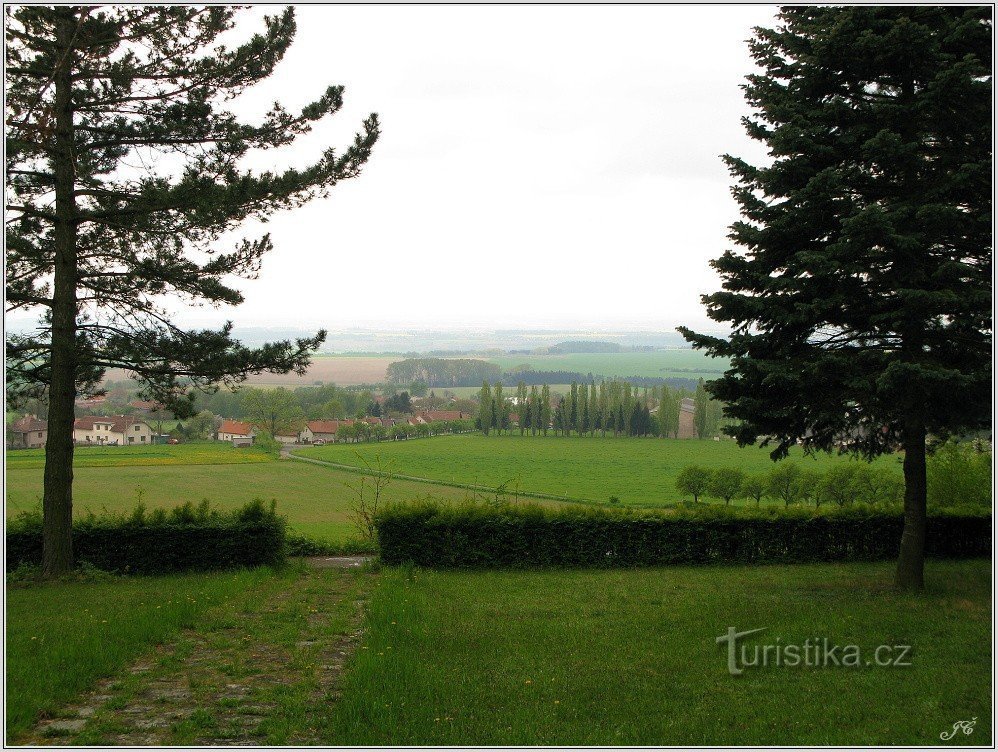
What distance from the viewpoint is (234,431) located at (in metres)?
27.5

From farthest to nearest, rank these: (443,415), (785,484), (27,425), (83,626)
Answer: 1. (443,415)
2. (785,484)
3. (27,425)
4. (83,626)

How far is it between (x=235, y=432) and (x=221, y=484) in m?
2.10

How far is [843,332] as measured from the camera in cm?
1085

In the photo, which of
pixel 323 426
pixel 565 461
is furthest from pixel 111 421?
pixel 565 461

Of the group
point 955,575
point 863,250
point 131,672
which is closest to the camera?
point 131,672

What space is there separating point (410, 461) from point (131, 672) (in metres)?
25.9

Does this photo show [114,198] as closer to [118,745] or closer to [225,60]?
[225,60]

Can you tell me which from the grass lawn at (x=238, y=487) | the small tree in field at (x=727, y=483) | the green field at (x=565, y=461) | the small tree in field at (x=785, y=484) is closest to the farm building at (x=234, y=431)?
the grass lawn at (x=238, y=487)

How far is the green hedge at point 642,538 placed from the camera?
1541cm

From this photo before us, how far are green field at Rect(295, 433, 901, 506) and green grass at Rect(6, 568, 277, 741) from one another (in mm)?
16727

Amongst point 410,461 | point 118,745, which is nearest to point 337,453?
point 410,461

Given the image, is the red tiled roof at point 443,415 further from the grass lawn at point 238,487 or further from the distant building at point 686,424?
the distant building at point 686,424

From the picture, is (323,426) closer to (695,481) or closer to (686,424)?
(695,481)

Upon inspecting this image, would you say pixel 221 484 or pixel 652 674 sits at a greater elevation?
pixel 652 674
